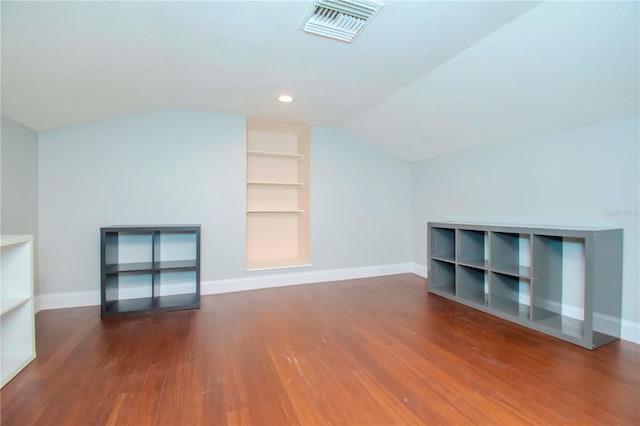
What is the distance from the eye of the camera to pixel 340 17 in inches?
72.1

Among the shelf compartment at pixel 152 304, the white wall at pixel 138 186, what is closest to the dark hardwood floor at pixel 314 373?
the shelf compartment at pixel 152 304

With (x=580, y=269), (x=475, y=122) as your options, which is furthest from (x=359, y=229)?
(x=580, y=269)

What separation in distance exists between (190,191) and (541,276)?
148 inches

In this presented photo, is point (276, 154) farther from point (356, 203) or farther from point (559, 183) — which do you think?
point (559, 183)

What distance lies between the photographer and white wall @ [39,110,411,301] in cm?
314

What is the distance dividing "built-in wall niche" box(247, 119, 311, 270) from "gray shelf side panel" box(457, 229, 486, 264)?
195 cm

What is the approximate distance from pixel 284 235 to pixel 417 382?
310 cm

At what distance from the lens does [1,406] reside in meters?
1.60

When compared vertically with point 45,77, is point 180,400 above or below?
below

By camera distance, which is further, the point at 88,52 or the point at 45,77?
the point at 45,77

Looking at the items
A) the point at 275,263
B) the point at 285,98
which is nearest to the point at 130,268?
the point at 275,263

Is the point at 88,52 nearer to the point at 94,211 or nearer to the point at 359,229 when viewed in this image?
the point at 94,211

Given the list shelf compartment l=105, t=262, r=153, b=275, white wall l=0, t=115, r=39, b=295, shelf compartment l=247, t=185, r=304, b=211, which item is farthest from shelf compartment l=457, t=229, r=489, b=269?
white wall l=0, t=115, r=39, b=295

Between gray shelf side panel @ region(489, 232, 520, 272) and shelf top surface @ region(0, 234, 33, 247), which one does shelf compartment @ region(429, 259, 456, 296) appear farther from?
shelf top surface @ region(0, 234, 33, 247)
